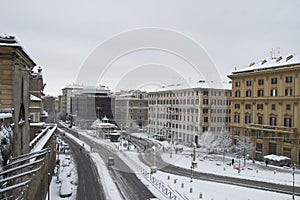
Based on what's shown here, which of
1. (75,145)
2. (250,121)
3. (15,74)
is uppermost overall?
(15,74)

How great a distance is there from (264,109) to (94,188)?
27.9 metres

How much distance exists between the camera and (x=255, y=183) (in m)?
26.4

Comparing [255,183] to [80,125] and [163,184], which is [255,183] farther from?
[80,125]

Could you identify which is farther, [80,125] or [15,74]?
[80,125]

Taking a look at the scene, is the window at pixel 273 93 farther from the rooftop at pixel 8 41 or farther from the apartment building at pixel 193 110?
the rooftop at pixel 8 41

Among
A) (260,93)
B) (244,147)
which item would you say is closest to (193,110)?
(260,93)

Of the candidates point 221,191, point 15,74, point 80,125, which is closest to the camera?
point 15,74

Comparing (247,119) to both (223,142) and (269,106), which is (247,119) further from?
(223,142)

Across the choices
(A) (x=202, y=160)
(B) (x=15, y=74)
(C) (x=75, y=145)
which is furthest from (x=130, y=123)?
(B) (x=15, y=74)

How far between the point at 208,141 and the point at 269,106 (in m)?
10.8

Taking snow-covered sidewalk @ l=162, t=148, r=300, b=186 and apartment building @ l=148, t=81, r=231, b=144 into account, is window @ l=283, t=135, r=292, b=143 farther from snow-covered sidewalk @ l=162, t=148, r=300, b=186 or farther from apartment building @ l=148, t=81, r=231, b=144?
apartment building @ l=148, t=81, r=231, b=144

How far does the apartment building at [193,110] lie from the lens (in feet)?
160

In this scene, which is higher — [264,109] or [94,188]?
[264,109]

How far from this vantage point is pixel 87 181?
26.6m
